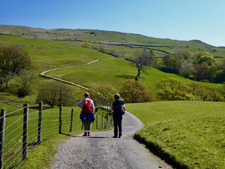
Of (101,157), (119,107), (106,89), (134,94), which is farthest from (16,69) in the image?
(101,157)

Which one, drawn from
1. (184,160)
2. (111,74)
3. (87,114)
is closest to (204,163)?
(184,160)

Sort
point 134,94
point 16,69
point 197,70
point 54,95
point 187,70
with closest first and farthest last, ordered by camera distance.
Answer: point 54,95, point 134,94, point 16,69, point 197,70, point 187,70

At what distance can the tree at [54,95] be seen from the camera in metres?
73.6

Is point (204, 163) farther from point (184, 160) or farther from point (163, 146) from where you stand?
point (163, 146)

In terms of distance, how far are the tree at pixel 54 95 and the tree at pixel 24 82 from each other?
53.0ft

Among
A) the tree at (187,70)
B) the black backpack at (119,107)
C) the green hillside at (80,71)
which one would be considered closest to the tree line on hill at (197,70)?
the tree at (187,70)

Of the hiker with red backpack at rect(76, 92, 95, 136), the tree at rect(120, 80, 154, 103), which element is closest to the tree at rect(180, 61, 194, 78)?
the tree at rect(120, 80, 154, 103)

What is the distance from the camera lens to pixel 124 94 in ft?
281

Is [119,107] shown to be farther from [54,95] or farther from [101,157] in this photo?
[54,95]

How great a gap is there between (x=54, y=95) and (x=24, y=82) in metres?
24.0

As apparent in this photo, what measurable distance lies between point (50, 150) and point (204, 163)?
660cm

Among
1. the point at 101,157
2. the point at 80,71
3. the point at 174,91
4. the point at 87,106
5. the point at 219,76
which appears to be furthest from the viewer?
the point at 219,76

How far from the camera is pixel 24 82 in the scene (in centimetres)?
9081

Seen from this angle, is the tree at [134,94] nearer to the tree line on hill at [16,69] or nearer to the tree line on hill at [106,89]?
the tree line on hill at [106,89]
